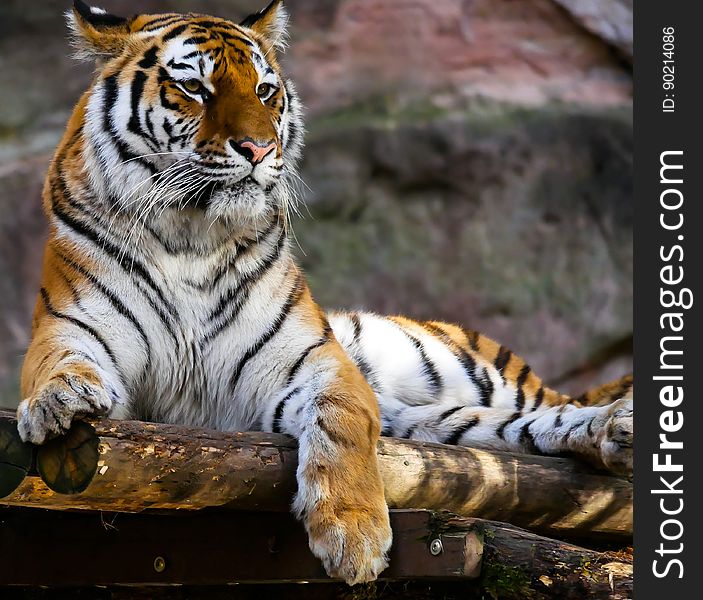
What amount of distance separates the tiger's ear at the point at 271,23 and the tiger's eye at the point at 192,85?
547mm

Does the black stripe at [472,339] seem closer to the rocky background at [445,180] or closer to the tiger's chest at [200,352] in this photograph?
the tiger's chest at [200,352]

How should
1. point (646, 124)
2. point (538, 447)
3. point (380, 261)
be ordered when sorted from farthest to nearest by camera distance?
point (380, 261), point (538, 447), point (646, 124)

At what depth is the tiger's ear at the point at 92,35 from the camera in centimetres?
321

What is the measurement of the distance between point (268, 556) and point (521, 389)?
1710 millimetres

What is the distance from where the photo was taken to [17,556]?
2732 mm

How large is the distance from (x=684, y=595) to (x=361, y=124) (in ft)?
15.8

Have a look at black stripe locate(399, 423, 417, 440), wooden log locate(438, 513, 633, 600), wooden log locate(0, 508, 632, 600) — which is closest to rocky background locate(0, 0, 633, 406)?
black stripe locate(399, 423, 417, 440)

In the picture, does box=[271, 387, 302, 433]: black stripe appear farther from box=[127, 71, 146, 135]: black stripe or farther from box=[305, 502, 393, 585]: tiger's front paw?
box=[127, 71, 146, 135]: black stripe

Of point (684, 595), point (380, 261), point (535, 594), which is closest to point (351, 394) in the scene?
point (535, 594)

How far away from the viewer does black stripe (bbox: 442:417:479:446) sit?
356 cm

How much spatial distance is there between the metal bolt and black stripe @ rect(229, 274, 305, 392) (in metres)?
0.92

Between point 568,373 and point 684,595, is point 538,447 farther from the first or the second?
point 568,373

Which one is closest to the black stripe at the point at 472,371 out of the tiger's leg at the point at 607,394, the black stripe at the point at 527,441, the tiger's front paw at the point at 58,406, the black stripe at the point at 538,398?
the black stripe at the point at 538,398

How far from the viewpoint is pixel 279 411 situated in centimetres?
296
